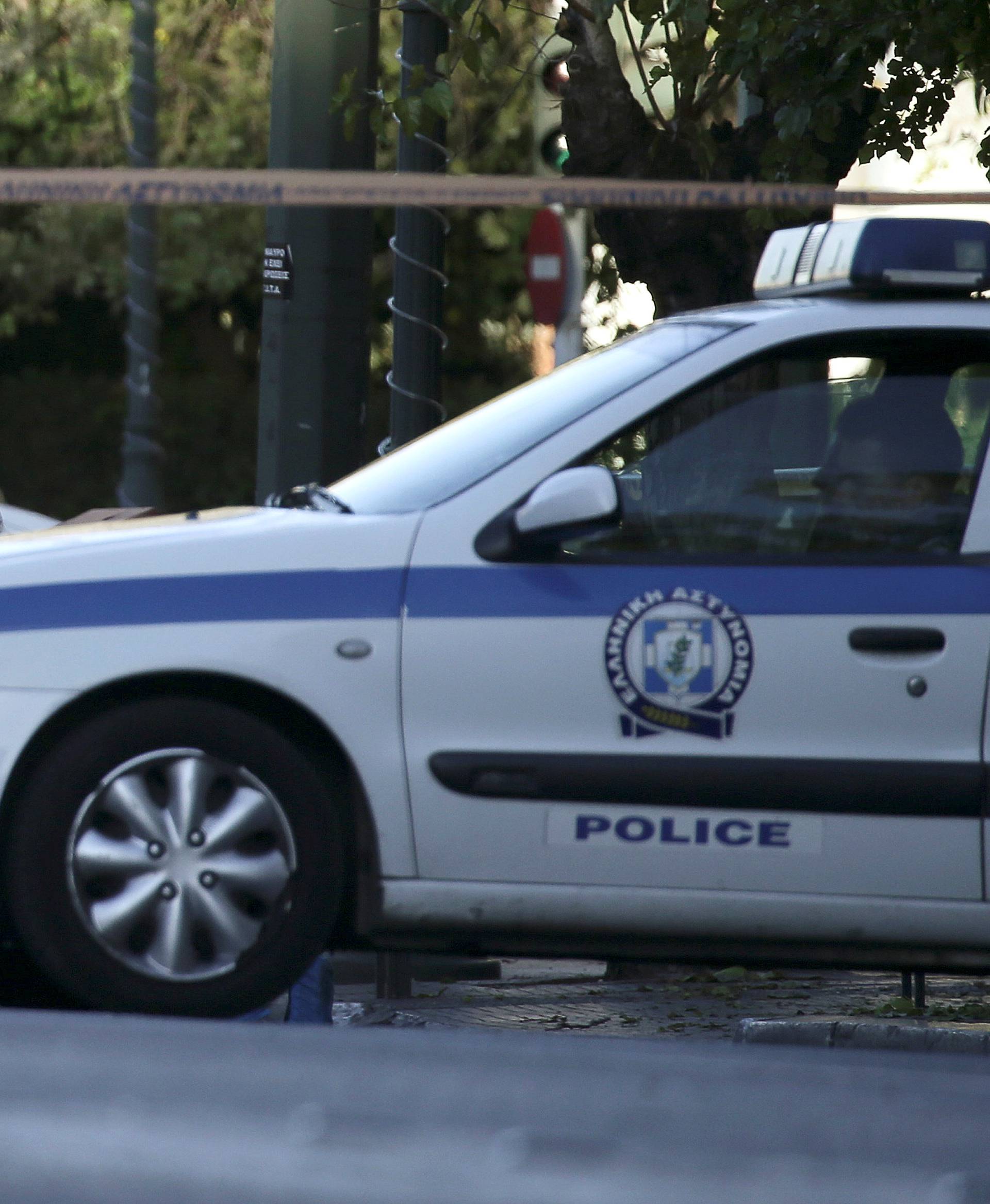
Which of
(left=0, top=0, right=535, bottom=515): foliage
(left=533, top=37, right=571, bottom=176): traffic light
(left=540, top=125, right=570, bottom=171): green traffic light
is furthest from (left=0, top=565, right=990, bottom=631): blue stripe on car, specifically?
(left=0, top=0, right=535, bottom=515): foliage

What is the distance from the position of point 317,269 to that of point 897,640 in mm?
3910

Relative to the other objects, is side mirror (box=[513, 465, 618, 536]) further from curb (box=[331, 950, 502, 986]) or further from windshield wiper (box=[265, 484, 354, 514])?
curb (box=[331, 950, 502, 986])

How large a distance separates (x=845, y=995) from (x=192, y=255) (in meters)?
18.5

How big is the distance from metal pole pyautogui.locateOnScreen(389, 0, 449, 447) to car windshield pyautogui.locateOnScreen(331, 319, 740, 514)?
2834mm

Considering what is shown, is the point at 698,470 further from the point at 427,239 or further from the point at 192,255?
the point at 192,255

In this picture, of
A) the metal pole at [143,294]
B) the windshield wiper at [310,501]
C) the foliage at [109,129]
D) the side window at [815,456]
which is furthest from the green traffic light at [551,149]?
the foliage at [109,129]

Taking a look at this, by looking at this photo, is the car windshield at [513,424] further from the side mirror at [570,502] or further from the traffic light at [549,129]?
the traffic light at [549,129]

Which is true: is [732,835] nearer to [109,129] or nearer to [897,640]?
[897,640]

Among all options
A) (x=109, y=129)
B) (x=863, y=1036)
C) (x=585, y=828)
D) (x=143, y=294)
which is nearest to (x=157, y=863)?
(x=585, y=828)

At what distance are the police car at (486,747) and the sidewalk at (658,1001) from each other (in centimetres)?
140

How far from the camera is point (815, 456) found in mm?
4367

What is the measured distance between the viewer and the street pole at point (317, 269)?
745cm

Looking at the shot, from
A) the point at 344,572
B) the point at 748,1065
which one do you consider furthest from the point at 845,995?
the point at 748,1065

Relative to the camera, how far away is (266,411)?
7723mm
